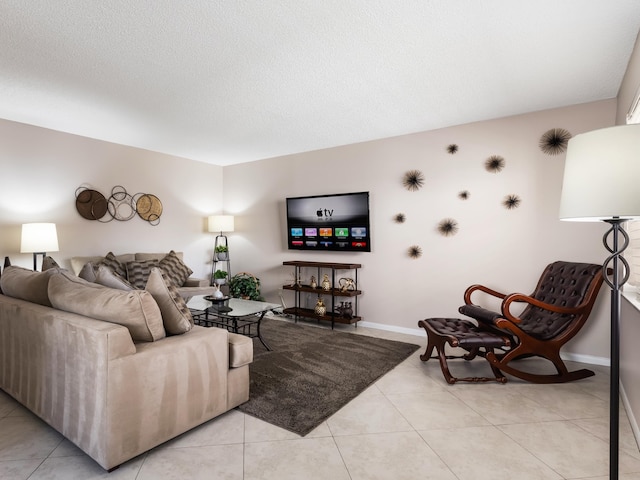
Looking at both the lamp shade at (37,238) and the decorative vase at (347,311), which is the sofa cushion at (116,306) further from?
the decorative vase at (347,311)

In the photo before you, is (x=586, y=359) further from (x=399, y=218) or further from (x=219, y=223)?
(x=219, y=223)

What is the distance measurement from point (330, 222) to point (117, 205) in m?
2.92

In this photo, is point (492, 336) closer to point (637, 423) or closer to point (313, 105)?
point (637, 423)

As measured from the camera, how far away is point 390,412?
7.89 ft

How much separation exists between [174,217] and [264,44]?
3.84 metres

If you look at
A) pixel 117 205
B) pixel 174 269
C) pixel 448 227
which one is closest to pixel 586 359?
pixel 448 227

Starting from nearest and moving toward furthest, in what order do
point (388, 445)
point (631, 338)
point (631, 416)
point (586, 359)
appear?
point (388, 445)
point (631, 416)
point (631, 338)
point (586, 359)

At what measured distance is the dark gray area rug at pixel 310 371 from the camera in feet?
7.84

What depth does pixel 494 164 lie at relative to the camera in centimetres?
381

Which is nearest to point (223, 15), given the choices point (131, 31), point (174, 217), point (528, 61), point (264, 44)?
point (264, 44)

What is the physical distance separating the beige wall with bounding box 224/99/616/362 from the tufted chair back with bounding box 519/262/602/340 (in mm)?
328

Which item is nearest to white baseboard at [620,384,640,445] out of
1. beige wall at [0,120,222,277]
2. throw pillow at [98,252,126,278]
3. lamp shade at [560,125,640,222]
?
lamp shade at [560,125,640,222]

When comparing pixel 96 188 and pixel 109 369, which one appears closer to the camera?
pixel 109 369

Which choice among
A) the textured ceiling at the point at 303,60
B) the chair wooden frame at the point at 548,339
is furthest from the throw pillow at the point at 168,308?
the chair wooden frame at the point at 548,339
